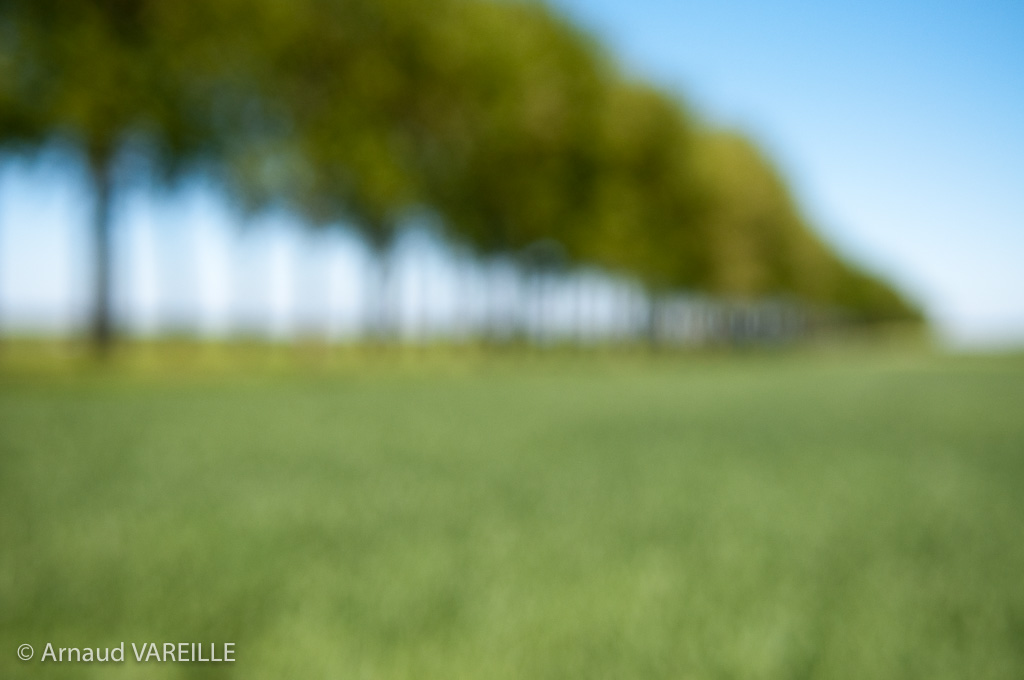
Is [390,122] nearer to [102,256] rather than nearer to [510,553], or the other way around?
[102,256]

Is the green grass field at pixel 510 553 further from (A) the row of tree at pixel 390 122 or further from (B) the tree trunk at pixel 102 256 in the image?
(A) the row of tree at pixel 390 122

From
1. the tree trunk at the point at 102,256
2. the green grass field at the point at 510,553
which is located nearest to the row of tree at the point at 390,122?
the tree trunk at the point at 102,256

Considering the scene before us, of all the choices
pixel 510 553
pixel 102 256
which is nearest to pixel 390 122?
pixel 102 256

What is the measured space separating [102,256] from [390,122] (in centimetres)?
1024

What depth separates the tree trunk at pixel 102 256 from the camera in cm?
1902

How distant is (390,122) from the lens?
84.1 feet

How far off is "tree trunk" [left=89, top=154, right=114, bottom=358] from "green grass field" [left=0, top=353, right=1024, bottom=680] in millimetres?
11934

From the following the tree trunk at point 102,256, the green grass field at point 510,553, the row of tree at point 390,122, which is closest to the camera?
the green grass field at point 510,553

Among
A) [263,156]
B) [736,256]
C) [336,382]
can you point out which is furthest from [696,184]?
[336,382]

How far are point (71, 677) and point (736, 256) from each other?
45.8m

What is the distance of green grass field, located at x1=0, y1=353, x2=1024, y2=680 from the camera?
7.71 feet

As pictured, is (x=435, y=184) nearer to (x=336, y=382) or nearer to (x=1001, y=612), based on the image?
(x=336, y=382)

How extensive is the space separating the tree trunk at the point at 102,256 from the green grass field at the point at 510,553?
11.9m

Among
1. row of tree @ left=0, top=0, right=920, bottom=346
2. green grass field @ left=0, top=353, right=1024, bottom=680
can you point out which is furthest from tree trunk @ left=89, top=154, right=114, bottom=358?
green grass field @ left=0, top=353, right=1024, bottom=680
